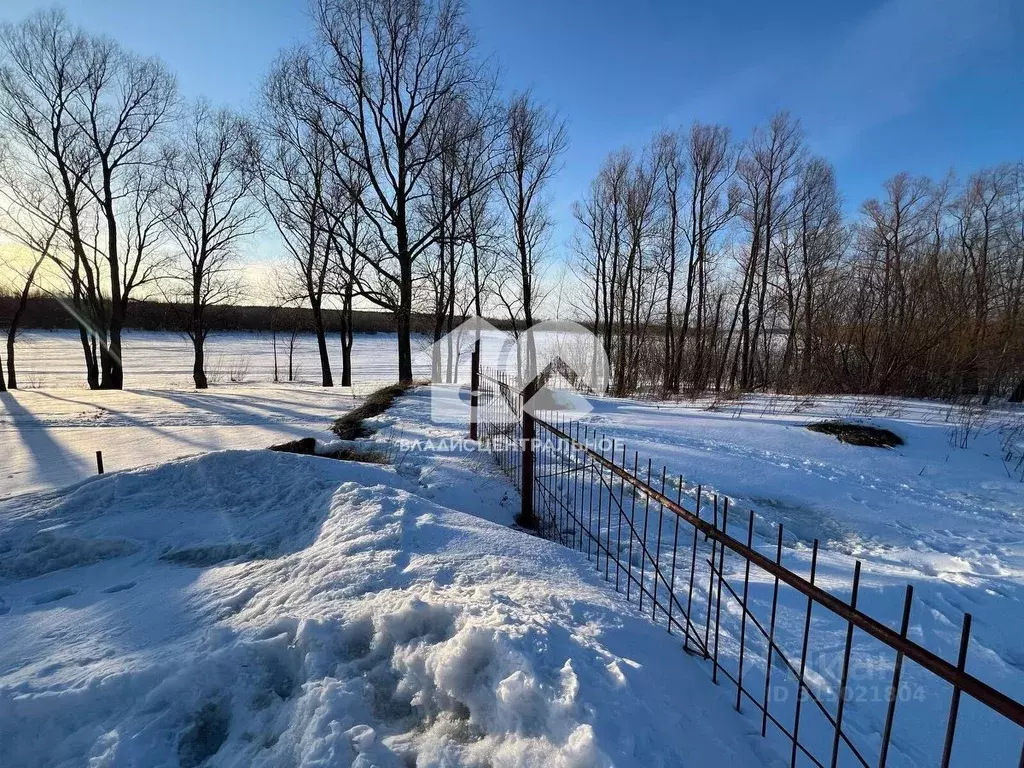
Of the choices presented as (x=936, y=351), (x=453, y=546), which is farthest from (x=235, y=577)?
(x=936, y=351)

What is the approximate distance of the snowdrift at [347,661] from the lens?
1.66 m

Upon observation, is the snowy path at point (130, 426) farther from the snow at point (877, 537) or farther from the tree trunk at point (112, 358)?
the snow at point (877, 537)

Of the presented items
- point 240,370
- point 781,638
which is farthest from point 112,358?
point 781,638

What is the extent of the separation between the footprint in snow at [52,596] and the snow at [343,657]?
0.7 inches

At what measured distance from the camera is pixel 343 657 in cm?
209

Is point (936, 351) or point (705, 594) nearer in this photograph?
point (705, 594)

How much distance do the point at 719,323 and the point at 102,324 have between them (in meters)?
32.4

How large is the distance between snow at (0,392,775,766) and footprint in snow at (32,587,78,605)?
2cm

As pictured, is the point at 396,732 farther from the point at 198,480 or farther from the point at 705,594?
the point at 198,480

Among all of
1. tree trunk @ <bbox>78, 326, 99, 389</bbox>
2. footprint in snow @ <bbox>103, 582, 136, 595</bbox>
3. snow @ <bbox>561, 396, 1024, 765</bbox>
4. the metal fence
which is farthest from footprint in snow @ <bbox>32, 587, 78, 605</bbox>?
tree trunk @ <bbox>78, 326, 99, 389</bbox>

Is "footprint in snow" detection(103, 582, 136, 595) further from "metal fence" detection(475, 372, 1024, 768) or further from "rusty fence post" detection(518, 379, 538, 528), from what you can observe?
"rusty fence post" detection(518, 379, 538, 528)

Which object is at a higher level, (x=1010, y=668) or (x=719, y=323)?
(x=719, y=323)

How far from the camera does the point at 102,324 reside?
21031mm

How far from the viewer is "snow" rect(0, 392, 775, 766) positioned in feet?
5.44
